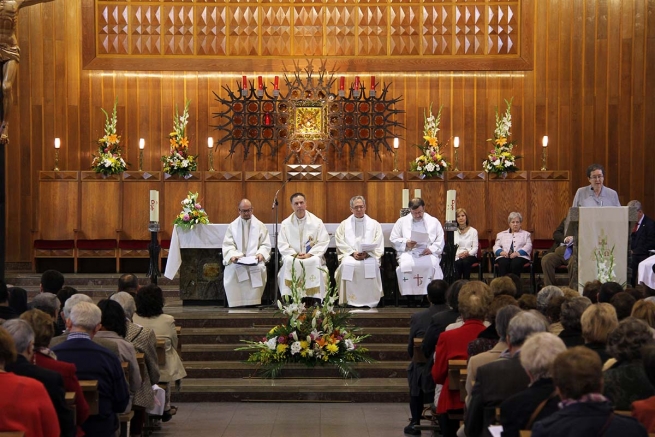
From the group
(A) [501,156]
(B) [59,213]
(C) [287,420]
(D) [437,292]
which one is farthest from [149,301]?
(A) [501,156]

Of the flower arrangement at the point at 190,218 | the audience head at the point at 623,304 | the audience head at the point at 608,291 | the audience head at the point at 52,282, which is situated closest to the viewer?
the audience head at the point at 623,304

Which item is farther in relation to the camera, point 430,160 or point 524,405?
→ point 430,160

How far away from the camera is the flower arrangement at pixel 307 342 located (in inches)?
379

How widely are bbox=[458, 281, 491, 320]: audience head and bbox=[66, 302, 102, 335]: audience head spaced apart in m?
2.20

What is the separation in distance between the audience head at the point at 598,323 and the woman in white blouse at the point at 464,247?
6.86m

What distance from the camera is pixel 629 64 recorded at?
14695 mm

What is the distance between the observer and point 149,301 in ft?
24.8

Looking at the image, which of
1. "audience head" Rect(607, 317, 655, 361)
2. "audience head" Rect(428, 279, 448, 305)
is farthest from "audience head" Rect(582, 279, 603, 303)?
"audience head" Rect(607, 317, 655, 361)

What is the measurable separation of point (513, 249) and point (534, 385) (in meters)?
7.84

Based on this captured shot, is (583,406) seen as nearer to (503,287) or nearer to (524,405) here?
(524,405)

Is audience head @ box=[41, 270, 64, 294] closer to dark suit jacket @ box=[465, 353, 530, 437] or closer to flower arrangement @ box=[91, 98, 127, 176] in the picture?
dark suit jacket @ box=[465, 353, 530, 437]

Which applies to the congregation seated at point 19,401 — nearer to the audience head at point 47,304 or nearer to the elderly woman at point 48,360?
the elderly woman at point 48,360

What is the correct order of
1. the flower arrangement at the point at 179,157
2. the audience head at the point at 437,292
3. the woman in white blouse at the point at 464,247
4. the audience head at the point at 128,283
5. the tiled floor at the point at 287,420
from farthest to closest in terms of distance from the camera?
the flower arrangement at the point at 179,157, the woman in white blouse at the point at 464,247, the audience head at the point at 128,283, the tiled floor at the point at 287,420, the audience head at the point at 437,292

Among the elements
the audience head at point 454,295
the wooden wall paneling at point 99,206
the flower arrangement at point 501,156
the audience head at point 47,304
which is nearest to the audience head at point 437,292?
the audience head at point 454,295
